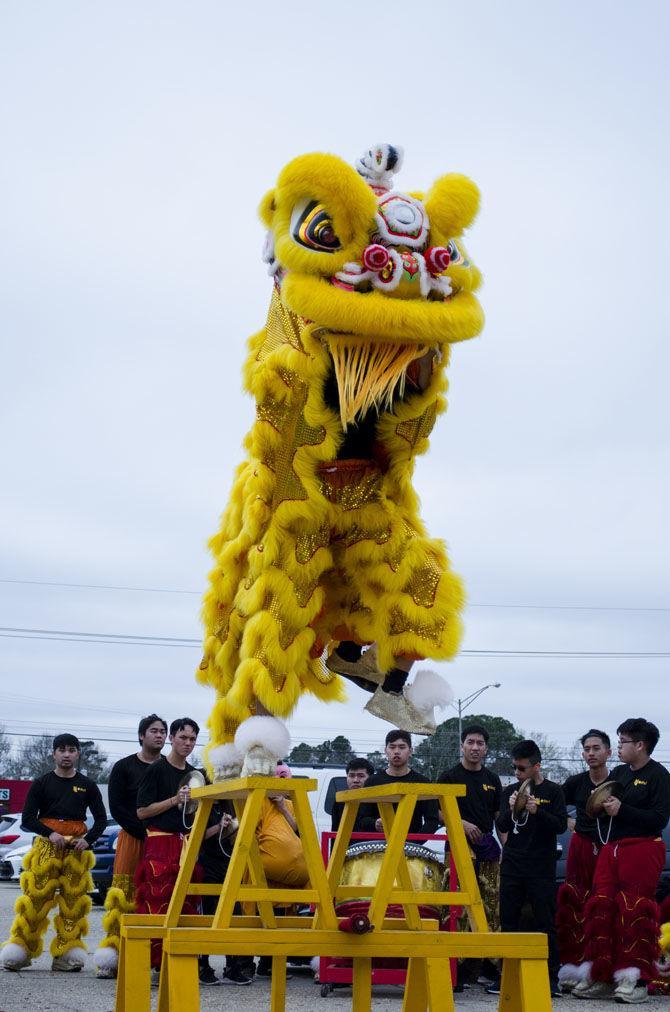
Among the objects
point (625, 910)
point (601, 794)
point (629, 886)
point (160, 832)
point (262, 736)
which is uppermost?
point (601, 794)

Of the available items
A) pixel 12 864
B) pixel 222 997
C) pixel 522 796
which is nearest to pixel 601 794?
pixel 522 796

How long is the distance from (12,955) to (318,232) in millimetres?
5048

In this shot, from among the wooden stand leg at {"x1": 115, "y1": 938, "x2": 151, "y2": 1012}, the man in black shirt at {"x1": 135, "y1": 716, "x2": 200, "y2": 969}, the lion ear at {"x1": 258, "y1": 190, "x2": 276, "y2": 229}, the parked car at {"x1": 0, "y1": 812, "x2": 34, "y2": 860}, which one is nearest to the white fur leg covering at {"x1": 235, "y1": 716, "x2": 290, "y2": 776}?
the wooden stand leg at {"x1": 115, "y1": 938, "x2": 151, "y2": 1012}

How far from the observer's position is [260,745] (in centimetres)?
450

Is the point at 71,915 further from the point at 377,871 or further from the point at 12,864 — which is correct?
the point at 12,864

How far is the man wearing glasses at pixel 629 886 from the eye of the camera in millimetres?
7008

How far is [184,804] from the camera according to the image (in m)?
7.28

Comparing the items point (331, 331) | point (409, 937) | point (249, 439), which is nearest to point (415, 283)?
point (331, 331)

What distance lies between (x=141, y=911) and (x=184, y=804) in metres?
0.68

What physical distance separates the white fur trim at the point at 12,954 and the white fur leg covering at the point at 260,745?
3711 millimetres

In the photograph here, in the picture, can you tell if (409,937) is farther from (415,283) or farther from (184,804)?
(184,804)

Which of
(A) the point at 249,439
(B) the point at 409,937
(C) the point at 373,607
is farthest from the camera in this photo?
A: (A) the point at 249,439

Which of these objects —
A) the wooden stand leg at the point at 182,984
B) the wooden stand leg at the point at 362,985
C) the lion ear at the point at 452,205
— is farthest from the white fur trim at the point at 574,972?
the lion ear at the point at 452,205

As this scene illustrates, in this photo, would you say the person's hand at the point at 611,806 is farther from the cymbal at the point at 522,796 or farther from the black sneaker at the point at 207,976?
the black sneaker at the point at 207,976
